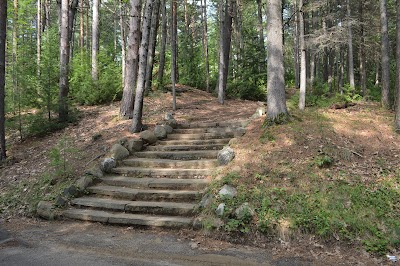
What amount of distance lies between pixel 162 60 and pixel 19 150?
1027 centimetres

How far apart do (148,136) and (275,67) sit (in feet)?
14.1

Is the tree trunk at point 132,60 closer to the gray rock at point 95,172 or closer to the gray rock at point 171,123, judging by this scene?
the gray rock at point 171,123

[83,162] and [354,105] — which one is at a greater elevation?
[354,105]

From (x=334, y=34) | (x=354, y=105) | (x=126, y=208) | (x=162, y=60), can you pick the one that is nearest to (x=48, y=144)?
(x=126, y=208)

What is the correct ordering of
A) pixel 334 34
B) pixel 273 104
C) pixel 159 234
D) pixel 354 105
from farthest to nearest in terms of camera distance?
1. pixel 334 34
2. pixel 354 105
3. pixel 273 104
4. pixel 159 234

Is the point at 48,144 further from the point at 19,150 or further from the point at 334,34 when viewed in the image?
the point at 334,34

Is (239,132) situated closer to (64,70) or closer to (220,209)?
(220,209)

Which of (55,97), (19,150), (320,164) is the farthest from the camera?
(55,97)

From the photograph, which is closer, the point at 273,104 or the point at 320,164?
the point at 320,164

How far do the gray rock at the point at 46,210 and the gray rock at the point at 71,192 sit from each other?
39 centimetres

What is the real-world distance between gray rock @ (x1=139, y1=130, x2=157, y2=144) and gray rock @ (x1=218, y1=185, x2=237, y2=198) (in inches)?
158

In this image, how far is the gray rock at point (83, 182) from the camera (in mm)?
7252

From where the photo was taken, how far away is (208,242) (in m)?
5.03

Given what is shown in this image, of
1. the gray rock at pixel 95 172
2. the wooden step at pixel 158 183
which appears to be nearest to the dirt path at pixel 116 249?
the wooden step at pixel 158 183
